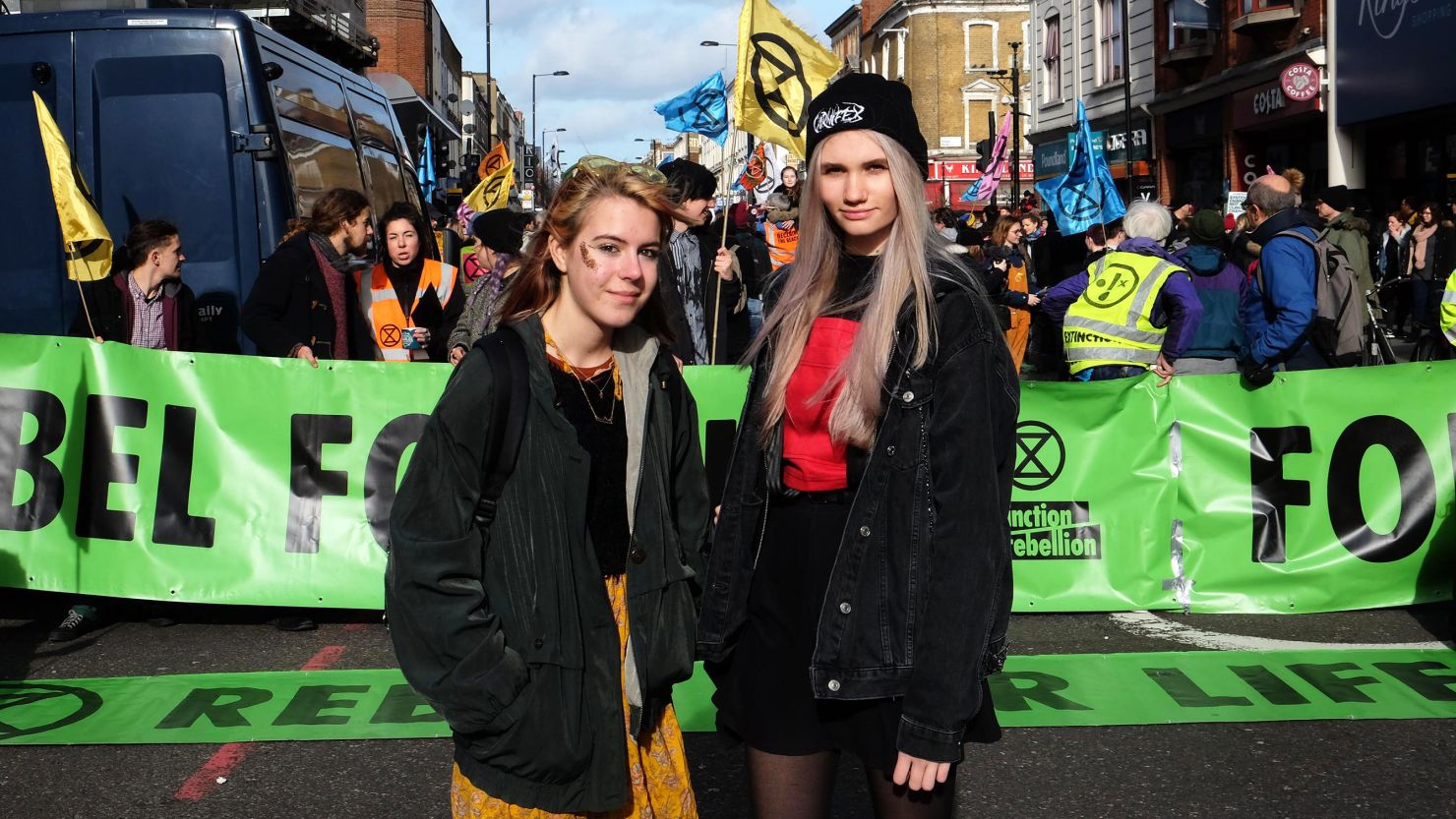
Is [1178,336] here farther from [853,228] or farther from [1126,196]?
[1126,196]

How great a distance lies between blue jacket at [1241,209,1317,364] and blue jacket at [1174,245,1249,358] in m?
0.11

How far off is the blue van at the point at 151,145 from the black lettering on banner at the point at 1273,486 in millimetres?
5267

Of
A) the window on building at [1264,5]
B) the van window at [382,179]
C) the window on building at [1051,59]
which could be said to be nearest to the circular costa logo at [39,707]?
the van window at [382,179]

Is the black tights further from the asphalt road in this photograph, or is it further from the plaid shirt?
the plaid shirt

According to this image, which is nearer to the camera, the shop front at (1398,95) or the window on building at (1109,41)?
the shop front at (1398,95)

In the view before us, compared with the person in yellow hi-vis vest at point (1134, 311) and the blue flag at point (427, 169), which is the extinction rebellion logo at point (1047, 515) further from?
the blue flag at point (427, 169)

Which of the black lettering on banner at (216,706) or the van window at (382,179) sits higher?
the van window at (382,179)

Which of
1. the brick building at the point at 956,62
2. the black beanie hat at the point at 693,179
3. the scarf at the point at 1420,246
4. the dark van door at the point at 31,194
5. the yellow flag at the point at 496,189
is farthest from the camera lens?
the brick building at the point at 956,62

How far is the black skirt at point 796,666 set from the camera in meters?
2.78

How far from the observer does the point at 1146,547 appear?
7332 mm

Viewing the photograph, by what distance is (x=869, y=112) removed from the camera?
286cm

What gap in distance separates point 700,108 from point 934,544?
42.8 ft

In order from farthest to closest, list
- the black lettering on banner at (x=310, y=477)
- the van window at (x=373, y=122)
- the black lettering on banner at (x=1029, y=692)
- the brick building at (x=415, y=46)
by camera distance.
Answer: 1. the brick building at (x=415, y=46)
2. the van window at (x=373, y=122)
3. the black lettering on banner at (x=310, y=477)
4. the black lettering on banner at (x=1029, y=692)

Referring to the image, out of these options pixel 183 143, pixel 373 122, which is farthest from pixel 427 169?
pixel 183 143
